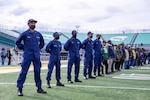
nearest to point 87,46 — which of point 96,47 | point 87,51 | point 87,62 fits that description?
point 87,51

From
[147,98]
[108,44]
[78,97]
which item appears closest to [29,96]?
[78,97]

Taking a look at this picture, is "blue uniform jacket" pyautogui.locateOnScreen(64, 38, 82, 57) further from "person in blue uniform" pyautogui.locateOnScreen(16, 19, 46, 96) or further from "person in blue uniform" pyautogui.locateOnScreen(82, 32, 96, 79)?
"person in blue uniform" pyautogui.locateOnScreen(16, 19, 46, 96)

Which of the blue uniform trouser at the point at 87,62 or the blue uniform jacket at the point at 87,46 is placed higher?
the blue uniform jacket at the point at 87,46

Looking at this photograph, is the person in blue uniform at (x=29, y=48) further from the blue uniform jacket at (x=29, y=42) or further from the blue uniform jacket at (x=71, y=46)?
the blue uniform jacket at (x=71, y=46)

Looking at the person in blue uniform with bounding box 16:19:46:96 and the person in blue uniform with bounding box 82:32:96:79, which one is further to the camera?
the person in blue uniform with bounding box 82:32:96:79

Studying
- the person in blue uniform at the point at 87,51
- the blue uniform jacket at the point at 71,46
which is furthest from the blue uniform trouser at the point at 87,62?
the blue uniform jacket at the point at 71,46

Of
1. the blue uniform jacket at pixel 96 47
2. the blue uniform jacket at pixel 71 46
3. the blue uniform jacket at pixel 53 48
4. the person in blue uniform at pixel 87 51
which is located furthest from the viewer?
the blue uniform jacket at pixel 96 47

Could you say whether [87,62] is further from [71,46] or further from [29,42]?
[29,42]

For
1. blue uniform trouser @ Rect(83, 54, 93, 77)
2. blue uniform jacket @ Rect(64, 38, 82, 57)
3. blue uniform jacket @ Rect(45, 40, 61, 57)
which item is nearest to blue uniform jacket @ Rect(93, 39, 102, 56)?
blue uniform trouser @ Rect(83, 54, 93, 77)

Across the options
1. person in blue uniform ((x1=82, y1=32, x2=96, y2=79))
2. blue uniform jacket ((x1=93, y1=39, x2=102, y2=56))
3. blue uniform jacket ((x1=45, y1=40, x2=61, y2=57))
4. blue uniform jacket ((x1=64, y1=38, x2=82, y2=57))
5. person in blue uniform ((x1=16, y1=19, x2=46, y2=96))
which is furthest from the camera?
blue uniform jacket ((x1=93, y1=39, x2=102, y2=56))

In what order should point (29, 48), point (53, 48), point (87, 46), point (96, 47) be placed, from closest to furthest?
1. point (29, 48)
2. point (53, 48)
3. point (87, 46)
4. point (96, 47)

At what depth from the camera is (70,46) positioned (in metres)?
10.1

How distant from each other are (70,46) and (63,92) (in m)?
2.85

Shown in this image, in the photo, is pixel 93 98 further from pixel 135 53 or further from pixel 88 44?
pixel 135 53
